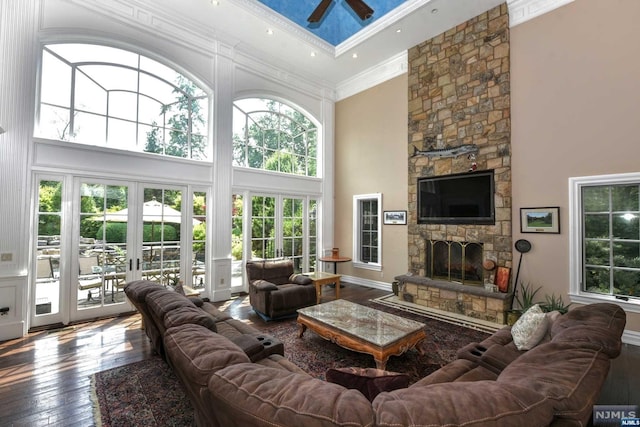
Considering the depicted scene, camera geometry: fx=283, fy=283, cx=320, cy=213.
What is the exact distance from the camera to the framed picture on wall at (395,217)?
20.9ft

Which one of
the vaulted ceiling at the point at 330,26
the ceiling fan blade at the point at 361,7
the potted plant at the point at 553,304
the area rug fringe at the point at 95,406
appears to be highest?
the vaulted ceiling at the point at 330,26

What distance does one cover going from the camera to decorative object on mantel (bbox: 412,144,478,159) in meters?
5.26

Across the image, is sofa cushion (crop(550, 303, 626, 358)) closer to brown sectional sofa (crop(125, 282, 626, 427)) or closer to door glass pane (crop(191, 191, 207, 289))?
brown sectional sofa (crop(125, 282, 626, 427))

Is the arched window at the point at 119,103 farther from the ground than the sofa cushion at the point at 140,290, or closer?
farther from the ground

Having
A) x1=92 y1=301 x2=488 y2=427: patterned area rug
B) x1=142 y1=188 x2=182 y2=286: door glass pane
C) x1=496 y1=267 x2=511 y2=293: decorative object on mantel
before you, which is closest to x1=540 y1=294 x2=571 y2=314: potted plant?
x1=496 y1=267 x2=511 y2=293: decorative object on mantel

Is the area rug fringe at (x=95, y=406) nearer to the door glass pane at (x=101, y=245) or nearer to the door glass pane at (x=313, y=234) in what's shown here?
the door glass pane at (x=101, y=245)

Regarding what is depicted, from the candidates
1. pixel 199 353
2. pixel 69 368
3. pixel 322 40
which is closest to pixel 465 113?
pixel 322 40

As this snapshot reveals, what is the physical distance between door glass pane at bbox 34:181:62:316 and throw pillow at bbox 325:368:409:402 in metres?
4.85

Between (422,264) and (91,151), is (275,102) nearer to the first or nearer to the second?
(91,151)

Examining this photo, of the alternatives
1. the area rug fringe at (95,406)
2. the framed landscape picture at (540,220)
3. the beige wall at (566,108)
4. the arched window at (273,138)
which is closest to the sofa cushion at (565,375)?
the area rug fringe at (95,406)

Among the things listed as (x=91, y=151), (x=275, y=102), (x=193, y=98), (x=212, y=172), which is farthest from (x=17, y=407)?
(x=275, y=102)

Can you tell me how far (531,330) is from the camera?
92.2 inches

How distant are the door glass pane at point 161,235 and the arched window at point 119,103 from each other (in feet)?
2.81

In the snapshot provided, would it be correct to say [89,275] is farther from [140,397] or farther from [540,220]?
[540,220]
